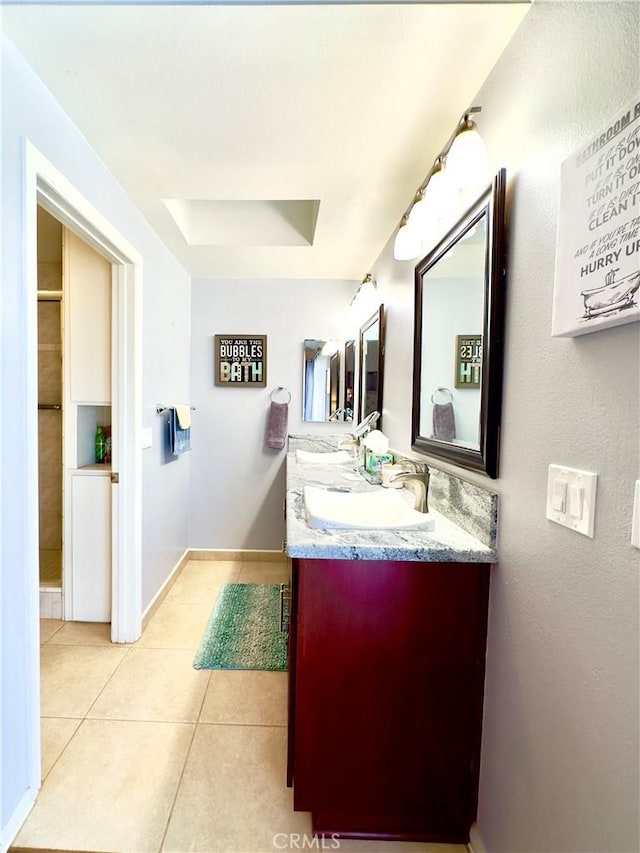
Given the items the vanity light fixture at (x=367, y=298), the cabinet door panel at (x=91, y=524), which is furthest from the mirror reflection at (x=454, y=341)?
the cabinet door panel at (x=91, y=524)

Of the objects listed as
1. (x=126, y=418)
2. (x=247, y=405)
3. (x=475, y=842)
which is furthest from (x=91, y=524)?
(x=475, y=842)

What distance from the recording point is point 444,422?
1.26 meters

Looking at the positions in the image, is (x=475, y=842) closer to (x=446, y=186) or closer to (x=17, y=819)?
(x=17, y=819)

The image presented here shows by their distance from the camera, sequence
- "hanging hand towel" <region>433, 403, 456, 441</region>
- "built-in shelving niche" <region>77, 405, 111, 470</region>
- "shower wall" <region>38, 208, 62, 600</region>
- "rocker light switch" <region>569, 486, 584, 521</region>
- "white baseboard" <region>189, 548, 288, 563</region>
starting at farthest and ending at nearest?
1. "white baseboard" <region>189, 548, 288, 563</region>
2. "shower wall" <region>38, 208, 62, 600</region>
3. "built-in shelving niche" <region>77, 405, 111, 470</region>
4. "hanging hand towel" <region>433, 403, 456, 441</region>
5. "rocker light switch" <region>569, 486, 584, 521</region>

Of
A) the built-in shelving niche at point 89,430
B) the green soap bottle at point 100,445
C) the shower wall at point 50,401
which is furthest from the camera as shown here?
the shower wall at point 50,401

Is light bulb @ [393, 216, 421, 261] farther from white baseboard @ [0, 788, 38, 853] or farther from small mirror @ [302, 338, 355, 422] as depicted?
white baseboard @ [0, 788, 38, 853]

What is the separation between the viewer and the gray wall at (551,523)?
1.93ft

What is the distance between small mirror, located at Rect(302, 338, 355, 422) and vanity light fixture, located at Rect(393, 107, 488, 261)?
1321 millimetres

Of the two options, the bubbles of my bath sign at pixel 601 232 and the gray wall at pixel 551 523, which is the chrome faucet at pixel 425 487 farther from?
the bubbles of my bath sign at pixel 601 232

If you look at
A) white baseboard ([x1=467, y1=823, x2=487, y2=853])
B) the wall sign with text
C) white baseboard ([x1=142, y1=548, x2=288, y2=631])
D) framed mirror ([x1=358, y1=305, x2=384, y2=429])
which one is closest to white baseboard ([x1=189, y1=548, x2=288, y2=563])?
Answer: white baseboard ([x1=142, y1=548, x2=288, y2=631])

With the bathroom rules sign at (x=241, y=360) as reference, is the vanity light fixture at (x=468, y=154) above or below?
above

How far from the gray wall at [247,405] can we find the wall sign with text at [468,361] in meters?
1.71

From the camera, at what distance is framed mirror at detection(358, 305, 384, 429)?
7.02ft

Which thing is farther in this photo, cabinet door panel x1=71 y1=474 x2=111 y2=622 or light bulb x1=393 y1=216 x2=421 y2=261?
cabinet door panel x1=71 y1=474 x2=111 y2=622
